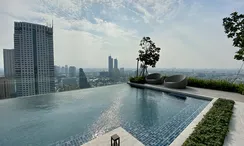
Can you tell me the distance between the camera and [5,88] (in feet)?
19.8

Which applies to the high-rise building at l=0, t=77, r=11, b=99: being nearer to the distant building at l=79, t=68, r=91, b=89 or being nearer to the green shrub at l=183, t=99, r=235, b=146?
the distant building at l=79, t=68, r=91, b=89

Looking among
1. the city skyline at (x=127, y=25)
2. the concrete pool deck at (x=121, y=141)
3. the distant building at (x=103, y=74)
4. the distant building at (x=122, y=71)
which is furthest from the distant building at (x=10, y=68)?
the distant building at (x=122, y=71)

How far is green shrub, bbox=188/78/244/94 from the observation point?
7017mm

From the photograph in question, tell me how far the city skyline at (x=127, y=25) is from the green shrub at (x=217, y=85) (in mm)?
1385

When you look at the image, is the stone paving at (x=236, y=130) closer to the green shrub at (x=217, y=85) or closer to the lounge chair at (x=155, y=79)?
the green shrub at (x=217, y=85)

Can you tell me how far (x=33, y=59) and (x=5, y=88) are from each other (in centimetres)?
201

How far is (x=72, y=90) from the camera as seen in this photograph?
A: 806 centimetres

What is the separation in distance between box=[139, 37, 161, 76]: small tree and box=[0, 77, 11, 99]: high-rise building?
909cm

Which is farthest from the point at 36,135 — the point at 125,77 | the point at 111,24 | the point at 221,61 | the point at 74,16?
the point at 221,61

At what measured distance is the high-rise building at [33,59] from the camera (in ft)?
21.4

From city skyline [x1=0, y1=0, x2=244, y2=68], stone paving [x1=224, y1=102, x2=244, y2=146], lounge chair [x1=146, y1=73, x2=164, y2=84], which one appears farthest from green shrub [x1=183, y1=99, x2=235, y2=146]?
lounge chair [x1=146, y1=73, x2=164, y2=84]

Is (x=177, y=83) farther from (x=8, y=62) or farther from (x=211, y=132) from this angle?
(x=8, y=62)

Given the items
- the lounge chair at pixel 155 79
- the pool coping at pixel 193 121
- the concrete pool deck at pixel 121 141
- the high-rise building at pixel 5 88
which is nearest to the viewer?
the concrete pool deck at pixel 121 141

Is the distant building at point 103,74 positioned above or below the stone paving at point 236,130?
above
